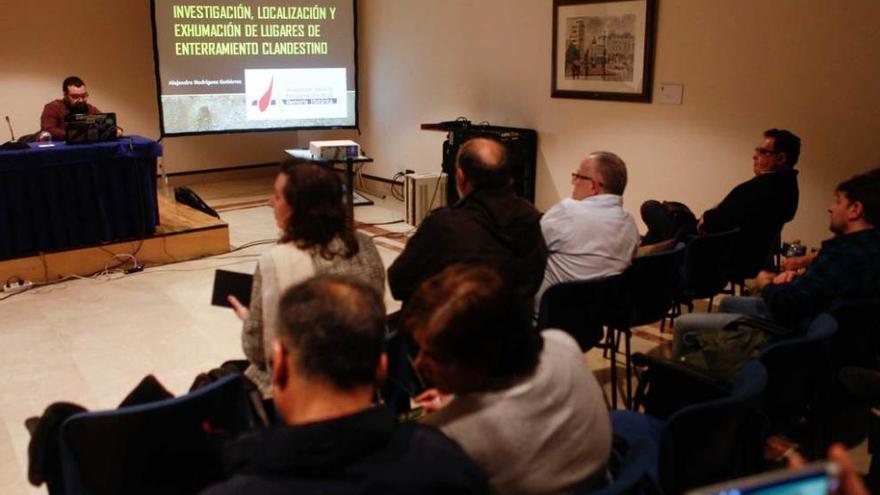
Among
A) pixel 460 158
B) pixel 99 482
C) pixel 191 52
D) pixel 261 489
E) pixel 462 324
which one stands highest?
pixel 191 52

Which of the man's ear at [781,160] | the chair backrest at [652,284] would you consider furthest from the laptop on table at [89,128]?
the man's ear at [781,160]

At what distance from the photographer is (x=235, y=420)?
1973 mm

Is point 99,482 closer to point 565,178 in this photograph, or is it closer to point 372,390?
point 372,390

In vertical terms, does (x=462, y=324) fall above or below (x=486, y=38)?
below

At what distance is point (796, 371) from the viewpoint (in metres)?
2.25

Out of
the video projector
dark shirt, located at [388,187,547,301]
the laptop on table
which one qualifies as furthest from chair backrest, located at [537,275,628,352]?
the video projector

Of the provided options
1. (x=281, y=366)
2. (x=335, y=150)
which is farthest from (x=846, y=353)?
(x=335, y=150)

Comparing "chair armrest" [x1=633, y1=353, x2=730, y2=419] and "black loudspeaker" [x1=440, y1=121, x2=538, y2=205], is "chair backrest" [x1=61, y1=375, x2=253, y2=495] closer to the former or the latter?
"chair armrest" [x1=633, y1=353, x2=730, y2=419]

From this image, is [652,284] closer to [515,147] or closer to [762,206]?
[762,206]

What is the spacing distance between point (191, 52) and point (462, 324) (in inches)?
249

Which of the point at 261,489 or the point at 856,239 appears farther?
the point at 856,239

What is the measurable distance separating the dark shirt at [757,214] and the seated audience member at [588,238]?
1042mm

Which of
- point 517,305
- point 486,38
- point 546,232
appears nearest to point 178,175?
point 486,38

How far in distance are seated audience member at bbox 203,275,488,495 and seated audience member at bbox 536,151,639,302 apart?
5.92 ft
